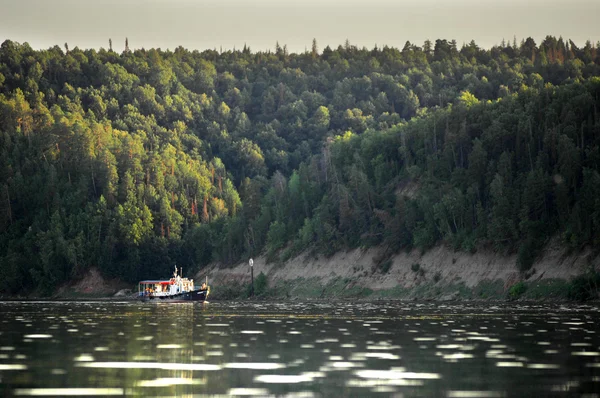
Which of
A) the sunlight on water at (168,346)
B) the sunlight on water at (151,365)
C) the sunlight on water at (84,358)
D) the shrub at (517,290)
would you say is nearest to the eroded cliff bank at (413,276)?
the shrub at (517,290)

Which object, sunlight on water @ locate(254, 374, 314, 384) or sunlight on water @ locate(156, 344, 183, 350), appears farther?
sunlight on water @ locate(156, 344, 183, 350)

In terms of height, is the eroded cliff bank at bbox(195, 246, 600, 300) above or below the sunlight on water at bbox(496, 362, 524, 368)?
above

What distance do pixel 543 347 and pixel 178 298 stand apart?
10625 centimetres

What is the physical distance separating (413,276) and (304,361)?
115m

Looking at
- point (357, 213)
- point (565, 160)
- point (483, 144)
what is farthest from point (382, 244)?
point (565, 160)

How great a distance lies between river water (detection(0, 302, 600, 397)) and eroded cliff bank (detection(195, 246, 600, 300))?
68834 mm

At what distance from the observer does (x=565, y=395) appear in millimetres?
27531

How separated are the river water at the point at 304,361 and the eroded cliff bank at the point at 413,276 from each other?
6883cm

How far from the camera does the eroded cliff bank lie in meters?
126

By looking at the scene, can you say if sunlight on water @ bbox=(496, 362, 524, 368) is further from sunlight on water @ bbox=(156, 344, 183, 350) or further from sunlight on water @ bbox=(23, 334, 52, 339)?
sunlight on water @ bbox=(23, 334, 52, 339)

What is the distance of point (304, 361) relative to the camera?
1457 inches

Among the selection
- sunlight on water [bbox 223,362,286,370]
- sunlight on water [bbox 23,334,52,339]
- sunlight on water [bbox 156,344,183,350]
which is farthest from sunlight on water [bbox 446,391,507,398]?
sunlight on water [bbox 23,334,52,339]

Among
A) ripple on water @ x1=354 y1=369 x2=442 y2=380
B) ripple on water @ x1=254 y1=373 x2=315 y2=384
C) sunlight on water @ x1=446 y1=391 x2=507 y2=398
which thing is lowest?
sunlight on water @ x1=446 y1=391 x2=507 y2=398

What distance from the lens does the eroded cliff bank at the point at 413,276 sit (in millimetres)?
126375
